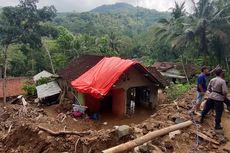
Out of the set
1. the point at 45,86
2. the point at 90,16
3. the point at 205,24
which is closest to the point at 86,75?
the point at 45,86

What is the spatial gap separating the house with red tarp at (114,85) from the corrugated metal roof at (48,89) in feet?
9.13

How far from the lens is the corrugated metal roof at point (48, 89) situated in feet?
75.2

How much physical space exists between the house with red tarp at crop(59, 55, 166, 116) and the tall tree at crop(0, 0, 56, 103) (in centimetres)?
720

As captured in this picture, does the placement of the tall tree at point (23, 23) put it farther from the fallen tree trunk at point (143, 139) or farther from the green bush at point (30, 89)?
the fallen tree trunk at point (143, 139)

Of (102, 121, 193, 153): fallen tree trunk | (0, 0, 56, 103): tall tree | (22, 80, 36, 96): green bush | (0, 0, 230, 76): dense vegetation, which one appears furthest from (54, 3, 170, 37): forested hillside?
(102, 121, 193, 153): fallen tree trunk

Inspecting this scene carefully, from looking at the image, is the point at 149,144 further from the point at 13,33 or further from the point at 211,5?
the point at 211,5

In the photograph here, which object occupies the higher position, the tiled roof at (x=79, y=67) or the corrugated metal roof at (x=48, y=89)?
the tiled roof at (x=79, y=67)

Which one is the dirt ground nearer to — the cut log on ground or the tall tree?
the cut log on ground

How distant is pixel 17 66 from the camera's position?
37188mm

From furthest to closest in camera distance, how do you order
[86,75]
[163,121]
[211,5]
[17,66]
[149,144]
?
[17,66] → [211,5] → [86,75] → [163,121] → [149,144]

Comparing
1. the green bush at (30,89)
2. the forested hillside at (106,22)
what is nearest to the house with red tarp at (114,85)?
the green bush at (30,89)

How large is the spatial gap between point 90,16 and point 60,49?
201ft

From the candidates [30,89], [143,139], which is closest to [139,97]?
[30,89]

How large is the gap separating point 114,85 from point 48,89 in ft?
28.0
